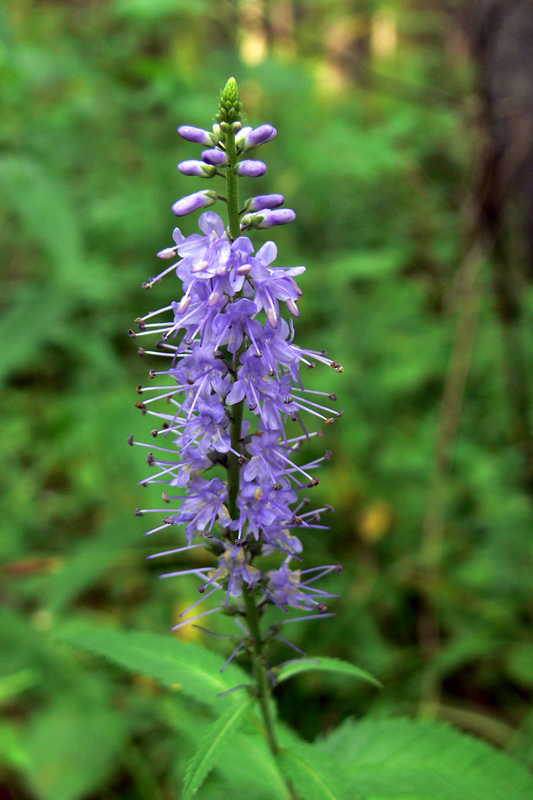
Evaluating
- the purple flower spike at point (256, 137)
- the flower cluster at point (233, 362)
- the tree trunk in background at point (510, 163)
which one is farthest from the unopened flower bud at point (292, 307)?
the tree trunk in background at point (510, 163)

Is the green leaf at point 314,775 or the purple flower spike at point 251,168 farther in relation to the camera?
the green leaf at point 314,775

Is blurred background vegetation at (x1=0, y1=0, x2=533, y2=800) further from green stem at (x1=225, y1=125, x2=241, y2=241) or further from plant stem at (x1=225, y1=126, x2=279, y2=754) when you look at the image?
green stem at (x1=225, y1=125, x2=241, y2=241)

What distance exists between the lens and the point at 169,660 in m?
2.52

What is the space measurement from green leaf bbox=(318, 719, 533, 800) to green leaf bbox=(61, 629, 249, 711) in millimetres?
585

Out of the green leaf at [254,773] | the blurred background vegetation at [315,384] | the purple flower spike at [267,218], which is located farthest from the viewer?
the blurred background vegetation at [315,384]

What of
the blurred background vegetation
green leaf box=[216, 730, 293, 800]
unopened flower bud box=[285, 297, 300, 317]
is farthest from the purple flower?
green leaf box=[216, 730, 293, 800]

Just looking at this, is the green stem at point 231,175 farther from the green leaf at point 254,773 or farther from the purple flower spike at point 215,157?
the green leaf at point 254,773

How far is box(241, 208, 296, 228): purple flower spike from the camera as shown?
1.92 m

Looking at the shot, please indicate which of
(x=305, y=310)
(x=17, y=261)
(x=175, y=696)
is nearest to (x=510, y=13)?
(x=305, y=310)

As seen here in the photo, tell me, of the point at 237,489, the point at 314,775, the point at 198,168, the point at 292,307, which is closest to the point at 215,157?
the point at 198,168

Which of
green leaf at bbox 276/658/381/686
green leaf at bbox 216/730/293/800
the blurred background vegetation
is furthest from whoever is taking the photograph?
the blurred background vegetation

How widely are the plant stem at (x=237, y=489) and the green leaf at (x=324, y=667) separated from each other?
0.31ft

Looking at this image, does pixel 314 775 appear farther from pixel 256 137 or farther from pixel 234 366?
pixel 256 137

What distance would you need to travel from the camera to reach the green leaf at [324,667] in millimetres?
2178
